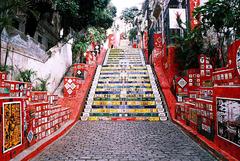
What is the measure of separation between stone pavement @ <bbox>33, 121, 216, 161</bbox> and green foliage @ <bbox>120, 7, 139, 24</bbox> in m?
45.5

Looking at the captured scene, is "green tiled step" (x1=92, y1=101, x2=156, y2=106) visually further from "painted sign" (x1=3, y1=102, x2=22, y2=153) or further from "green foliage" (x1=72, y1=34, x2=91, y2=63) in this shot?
"green foliage" (x1=72, y1=34, x2=91, y2=63)

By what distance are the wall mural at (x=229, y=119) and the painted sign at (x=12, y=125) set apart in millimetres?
4471

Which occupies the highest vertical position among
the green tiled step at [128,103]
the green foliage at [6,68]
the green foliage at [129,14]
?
the green foliage at [129,14]

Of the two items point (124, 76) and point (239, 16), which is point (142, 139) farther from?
point (124, 76)

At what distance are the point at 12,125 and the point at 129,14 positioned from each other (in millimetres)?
49806

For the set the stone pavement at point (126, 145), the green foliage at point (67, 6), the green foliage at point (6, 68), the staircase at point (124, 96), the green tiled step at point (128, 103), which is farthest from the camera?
the green foliage at point (67, 6)

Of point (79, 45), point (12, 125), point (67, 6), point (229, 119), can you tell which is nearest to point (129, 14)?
point (79, 45)

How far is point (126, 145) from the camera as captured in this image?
665 centimetres

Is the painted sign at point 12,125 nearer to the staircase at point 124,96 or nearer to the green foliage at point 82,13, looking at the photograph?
the staircase at point 124,96

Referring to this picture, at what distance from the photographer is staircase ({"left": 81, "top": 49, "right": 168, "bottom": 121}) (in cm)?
1166

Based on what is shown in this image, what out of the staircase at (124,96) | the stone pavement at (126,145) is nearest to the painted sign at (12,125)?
the stone pavement at (126,145)

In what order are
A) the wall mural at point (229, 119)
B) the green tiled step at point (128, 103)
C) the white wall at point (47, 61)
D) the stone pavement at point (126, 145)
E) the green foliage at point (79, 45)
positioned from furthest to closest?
the green foliage at point (79, 45), the green tiled step at point (128, 103), the white wall at point (47, 61), the stone pavement at point (126, 145), the wall mural at point (229, 119)

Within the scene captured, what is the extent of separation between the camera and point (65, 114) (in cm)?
1002

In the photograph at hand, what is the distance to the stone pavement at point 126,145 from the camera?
5.64m
